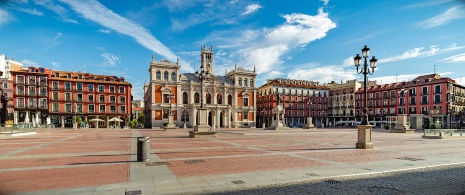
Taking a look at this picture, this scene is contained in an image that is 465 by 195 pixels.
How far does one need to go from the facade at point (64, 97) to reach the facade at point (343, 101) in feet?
212

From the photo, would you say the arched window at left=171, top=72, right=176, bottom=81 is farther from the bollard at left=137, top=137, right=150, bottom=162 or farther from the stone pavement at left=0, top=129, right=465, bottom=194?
the bollard at left=137, top=137, right=150, bottom=162

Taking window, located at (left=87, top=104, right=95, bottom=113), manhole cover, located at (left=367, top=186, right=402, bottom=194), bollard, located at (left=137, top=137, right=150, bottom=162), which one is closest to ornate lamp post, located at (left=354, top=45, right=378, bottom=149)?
manhole cover, located at (left=367, top=186, right=402, bottom=194)

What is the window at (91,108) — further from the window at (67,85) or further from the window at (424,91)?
the window at (424,91)

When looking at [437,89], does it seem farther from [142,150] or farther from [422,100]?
[142,150]

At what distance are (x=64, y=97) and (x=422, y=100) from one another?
8838 centimetres

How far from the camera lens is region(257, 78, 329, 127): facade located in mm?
82438

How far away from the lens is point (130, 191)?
20.9ft

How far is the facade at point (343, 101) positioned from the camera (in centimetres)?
8331

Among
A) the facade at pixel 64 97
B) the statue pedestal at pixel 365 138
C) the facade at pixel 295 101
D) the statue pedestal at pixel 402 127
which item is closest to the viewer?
the statue pedestal at pixel 365 138

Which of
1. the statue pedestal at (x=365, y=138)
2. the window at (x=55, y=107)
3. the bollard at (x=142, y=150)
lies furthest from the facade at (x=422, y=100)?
the window at (x=55, y=107)

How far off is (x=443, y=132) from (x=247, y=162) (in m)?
24.8

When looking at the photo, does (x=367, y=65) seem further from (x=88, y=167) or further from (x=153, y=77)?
(x=153, y=77)

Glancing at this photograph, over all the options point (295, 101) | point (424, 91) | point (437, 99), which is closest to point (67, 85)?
point (295, 101)

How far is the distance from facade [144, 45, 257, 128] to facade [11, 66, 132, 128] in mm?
8873
